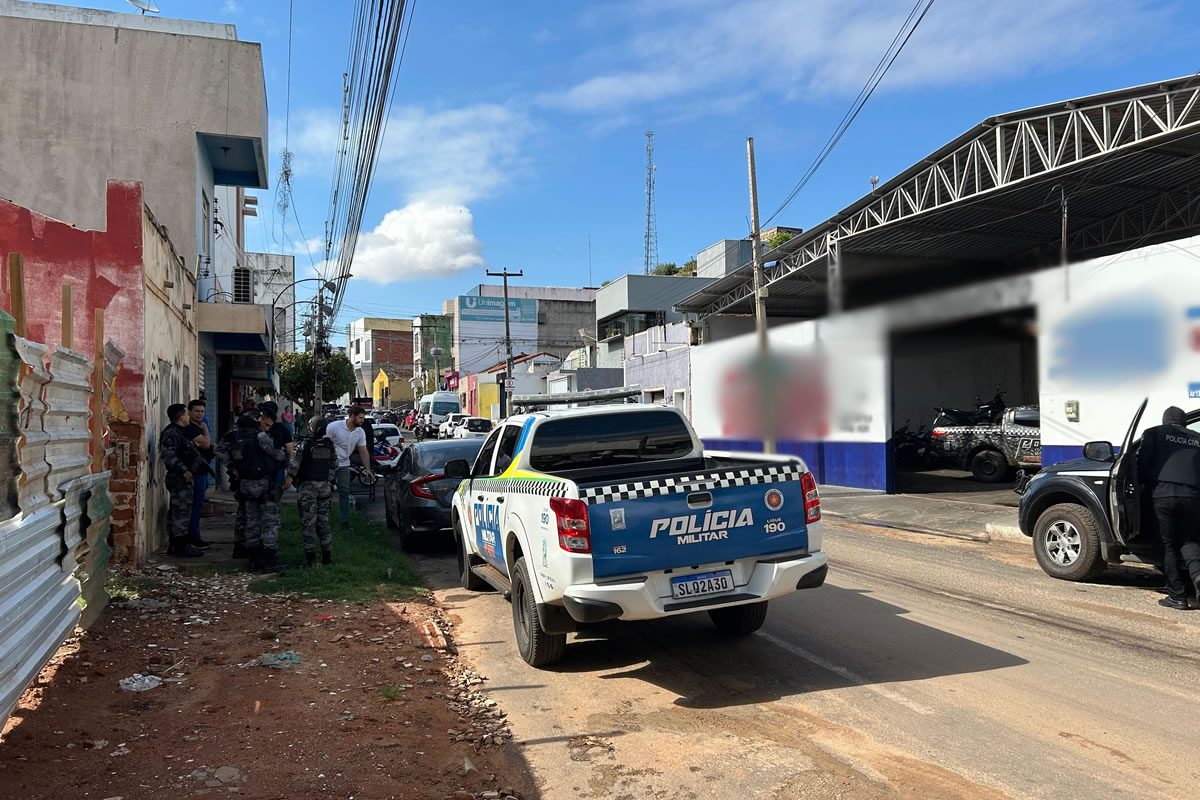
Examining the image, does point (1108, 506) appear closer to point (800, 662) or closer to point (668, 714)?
point (800, 662)

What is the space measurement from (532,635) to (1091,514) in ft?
19.2

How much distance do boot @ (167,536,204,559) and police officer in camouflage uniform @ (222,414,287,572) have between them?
4.49 feet

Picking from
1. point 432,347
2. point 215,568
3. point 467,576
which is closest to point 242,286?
point 215,568

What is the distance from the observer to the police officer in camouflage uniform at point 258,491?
30.9 feet

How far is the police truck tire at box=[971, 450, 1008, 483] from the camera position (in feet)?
63.6

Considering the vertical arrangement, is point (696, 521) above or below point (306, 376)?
below

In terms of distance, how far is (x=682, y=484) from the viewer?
212 inches

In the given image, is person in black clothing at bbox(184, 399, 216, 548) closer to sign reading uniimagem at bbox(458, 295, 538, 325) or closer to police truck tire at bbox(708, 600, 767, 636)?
police truck tire at bbox(708, 600, 767, 636)

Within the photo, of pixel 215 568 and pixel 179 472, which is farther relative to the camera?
pixel 179 472

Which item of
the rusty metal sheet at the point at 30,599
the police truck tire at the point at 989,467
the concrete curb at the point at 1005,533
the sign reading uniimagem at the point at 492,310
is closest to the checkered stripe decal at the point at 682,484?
the rusty metal sheet at the point at 30,599

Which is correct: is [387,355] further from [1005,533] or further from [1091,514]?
[1091,514]

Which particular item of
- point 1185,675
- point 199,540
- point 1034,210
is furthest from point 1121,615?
point 1034,210

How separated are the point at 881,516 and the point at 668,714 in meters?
11.0

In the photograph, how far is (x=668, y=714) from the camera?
5.01m
